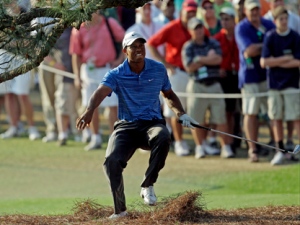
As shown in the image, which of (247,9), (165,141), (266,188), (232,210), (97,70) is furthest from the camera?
(97,70)

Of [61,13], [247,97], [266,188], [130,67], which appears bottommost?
[266,188]

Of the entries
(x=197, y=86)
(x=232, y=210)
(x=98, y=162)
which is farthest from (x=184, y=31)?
(x=232, y=210)

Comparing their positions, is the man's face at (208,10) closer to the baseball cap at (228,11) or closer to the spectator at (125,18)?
the baseball cap at (228,11)

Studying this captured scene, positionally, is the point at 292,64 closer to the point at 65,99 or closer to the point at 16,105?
the point at 65,99

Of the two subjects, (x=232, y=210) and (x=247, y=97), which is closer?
(x=232, y=210)

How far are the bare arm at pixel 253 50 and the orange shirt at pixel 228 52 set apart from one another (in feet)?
3.12

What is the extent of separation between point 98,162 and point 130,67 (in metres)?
6.41

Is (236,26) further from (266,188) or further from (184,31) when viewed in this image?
(266,188)

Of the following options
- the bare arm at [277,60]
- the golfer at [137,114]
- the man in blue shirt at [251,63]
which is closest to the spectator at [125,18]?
the man in blue shirt at [251,63]

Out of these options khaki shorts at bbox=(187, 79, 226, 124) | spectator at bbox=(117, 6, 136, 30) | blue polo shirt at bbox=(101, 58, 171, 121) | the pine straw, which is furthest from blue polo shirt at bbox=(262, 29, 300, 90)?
blue polo shirt at bbox=(101, 58, 171, 121)

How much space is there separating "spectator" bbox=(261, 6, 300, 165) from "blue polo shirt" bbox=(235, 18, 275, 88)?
1.45ft

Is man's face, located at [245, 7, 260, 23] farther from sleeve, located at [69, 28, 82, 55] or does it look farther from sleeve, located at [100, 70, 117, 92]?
sleeve, located at [100, 70, 117, 92]

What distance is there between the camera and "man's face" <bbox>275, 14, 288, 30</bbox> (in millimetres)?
14605

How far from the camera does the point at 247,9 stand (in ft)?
50.3
